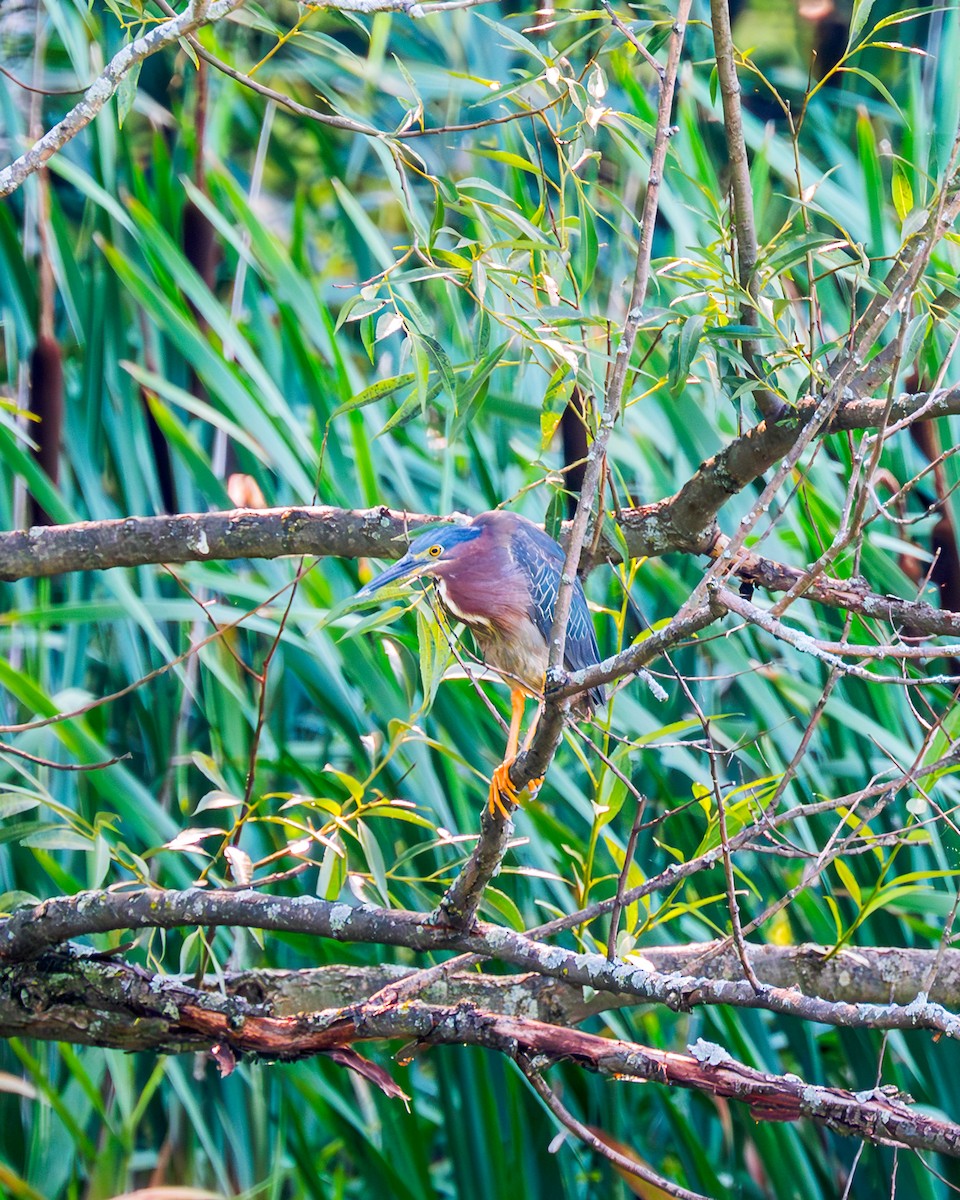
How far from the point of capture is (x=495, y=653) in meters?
1.94

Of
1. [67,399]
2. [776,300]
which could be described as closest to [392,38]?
[67,399]

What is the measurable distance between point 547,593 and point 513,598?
0.09m

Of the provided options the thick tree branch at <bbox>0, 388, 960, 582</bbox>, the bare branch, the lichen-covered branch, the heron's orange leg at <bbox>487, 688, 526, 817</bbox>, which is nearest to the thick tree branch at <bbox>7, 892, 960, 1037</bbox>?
the heron's orange leg at <bbox>487, 688, 526, 817</bbox>

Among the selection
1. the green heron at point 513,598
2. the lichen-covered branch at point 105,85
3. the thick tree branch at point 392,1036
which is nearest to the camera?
the lichen-covered branch at point 105,85

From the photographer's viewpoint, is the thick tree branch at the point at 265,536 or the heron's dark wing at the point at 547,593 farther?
the heron's dark wing at the point at 547,593

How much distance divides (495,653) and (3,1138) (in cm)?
120

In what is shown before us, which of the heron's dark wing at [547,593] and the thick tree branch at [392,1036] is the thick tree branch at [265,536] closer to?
the heron's dark wing at [547,593]

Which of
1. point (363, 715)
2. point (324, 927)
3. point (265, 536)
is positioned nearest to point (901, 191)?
point (265, 536)

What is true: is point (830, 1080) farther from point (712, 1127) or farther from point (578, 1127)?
point (578, 1127)

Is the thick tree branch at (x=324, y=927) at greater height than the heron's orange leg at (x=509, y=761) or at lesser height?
lesser

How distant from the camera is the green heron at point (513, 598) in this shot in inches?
70.0

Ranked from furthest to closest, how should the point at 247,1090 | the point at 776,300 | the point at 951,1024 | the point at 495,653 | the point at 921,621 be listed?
the point at 247,1090 < the point at 495,653 < the point at 921,621 < the point at 776,300 < the point at 951,1024

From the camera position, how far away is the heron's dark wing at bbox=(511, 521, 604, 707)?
6.08 ft

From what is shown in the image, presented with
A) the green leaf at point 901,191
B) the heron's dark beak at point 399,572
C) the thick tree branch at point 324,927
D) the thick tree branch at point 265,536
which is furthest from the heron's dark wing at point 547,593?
the green leaf at point 901,191
